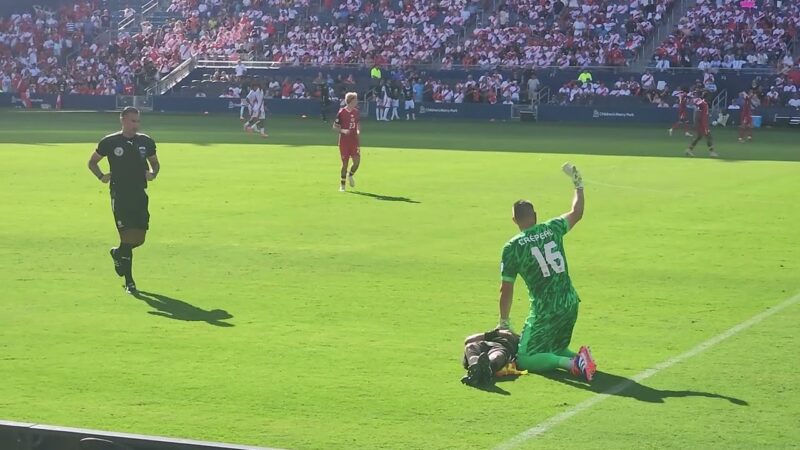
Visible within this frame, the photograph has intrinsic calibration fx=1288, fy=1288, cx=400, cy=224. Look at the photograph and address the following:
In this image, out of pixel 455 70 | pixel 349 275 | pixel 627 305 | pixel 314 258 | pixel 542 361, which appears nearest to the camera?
pixel 542 361

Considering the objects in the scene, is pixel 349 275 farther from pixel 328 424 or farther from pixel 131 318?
pixel 328 424

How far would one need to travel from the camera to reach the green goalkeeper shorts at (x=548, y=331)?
11.7 m

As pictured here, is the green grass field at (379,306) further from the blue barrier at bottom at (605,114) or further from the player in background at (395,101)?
the player in background at (395,101)

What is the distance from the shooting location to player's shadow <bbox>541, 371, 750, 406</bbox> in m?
11.0

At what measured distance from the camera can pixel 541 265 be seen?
1157 centimetres

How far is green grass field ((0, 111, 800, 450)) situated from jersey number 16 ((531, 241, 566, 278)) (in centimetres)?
103

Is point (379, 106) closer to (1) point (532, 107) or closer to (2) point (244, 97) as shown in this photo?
(2) point (244, 97)

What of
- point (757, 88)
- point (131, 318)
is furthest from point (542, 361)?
point (757, 88)

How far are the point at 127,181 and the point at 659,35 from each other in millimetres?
47668

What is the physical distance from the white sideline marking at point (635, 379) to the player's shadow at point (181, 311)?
15.2 ft

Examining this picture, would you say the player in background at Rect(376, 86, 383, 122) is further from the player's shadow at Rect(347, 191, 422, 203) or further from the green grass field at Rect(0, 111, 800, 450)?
the player's shadow at Rect(347, 191, 422, 203)

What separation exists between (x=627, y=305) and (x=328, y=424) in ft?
20.2

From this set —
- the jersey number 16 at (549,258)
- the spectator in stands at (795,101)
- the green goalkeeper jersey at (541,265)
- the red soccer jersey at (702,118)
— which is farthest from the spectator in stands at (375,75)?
the jersey number 16 at (549,258)

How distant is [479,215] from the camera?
2378 cm
